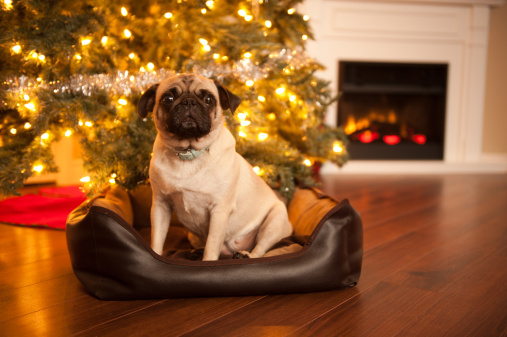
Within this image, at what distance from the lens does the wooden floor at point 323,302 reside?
4.58 ft

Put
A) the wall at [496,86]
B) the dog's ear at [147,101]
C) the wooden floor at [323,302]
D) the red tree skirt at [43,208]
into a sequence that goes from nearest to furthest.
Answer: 1. the wooden floor at [323,302]
2. the dog's ear at [147,101]
3. the red tree skirt at [43,208]
4. the wall at [496,86]

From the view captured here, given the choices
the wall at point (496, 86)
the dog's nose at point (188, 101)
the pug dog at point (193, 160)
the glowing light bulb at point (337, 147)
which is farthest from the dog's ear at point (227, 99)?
the wall at point (496, 86)

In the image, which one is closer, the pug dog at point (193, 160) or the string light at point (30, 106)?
the pug dog at point (193, 160)

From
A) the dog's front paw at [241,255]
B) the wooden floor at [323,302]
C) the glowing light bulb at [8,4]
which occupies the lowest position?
the wooden floor at [323,302]

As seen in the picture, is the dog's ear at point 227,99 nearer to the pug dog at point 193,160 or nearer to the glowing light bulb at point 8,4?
the pug dog at point 193,160

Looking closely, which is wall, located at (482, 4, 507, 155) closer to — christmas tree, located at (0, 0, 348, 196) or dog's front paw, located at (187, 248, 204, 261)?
christmas tree, located at (0, 0, 348, 196)

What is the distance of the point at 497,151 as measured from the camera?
6414mm

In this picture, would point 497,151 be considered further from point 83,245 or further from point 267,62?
point 83,245

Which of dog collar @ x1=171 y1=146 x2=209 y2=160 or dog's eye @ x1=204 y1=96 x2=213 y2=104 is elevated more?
dog's eye @ x1=204 y1=96 x2=213 y2=104

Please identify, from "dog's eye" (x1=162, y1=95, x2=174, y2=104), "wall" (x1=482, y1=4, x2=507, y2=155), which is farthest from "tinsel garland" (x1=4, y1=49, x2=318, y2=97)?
"wall" (x1=482, y1=4, x2=507, y2=155)

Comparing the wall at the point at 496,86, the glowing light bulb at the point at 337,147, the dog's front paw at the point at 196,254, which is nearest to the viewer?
the dog's front paw at the point at 196,254

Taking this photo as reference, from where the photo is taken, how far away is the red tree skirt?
109 inches

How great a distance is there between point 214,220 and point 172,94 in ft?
1.74

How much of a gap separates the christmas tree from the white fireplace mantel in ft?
7.93
